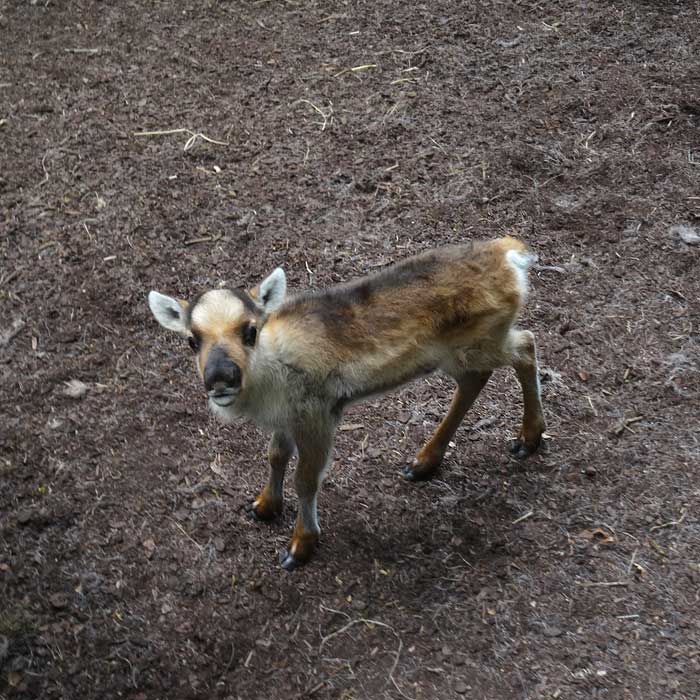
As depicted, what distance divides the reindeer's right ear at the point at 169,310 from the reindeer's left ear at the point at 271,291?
457mm

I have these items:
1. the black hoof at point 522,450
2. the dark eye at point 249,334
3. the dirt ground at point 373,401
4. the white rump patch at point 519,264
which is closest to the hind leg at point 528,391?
the black hoof at point 522,450

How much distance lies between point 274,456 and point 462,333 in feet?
4.90

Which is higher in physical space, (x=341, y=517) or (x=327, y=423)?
(x=327, y=423)

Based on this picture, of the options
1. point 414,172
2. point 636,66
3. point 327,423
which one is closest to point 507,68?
point 636,66

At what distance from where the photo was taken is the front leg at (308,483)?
568 cm

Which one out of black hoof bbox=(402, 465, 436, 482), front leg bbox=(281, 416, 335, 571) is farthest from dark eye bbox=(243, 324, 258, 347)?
black hoof bbox=(402, 465, 436, 482)

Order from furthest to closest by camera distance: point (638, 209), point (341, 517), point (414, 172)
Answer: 1. point (414, 172)
2. point (638, 209)
3. point (341, 517)

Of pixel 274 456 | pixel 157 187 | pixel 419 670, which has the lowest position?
pixel 419 670

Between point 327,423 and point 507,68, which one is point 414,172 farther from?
point 327,423

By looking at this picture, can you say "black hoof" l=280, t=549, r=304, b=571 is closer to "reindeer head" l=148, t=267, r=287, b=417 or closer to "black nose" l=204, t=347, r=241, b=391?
"reindeer head" l=148, t=267, r=287, b=417

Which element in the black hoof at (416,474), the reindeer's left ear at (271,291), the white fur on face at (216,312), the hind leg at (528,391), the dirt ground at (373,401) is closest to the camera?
the white fur on face at (216,312)

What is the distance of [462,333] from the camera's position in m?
5.84

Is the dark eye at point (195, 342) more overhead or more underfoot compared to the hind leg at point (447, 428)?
more overhead

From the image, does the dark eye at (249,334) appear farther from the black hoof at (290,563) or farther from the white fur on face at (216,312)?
the black hoof at (290,563)
